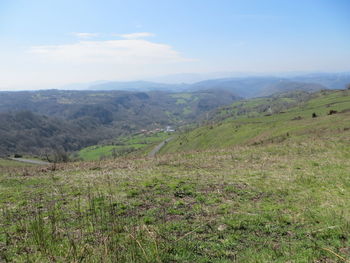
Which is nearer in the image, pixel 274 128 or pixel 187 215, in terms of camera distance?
pixel 187 215

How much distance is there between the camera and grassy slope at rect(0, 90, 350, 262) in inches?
223

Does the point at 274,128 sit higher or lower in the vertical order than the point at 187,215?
lower

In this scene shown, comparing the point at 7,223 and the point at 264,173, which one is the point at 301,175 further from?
the point at 7,223

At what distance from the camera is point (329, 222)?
7773 mm

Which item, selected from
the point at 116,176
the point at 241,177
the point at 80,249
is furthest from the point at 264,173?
the point at 80,249

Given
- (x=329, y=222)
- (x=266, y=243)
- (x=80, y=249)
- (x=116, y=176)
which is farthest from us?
(x=116, y=176)

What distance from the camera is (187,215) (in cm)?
864

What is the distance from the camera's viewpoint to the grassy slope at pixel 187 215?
5664mm

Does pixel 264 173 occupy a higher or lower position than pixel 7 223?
lower

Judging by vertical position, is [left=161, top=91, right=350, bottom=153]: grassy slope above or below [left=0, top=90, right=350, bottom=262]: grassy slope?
below

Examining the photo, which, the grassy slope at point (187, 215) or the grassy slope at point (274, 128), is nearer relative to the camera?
the grassy slope at point (187, 215)

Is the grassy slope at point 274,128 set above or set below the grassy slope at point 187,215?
below

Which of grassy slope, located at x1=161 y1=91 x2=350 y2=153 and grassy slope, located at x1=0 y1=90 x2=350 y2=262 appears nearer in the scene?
grassy slope, located at x1=0 y1=90 x2=350 y2=262

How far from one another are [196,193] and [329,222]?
5362 millimetres
